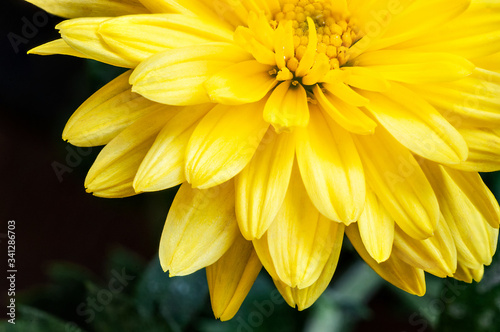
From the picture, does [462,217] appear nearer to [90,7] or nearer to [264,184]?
[264,184]

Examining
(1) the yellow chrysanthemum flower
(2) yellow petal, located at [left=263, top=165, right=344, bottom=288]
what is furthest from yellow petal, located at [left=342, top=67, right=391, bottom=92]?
(2) yellow petal, located at [left=263, top=165, right=344, bottom=288]

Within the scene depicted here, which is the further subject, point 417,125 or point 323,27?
point 323,27

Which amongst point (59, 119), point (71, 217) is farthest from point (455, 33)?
point (71, 217)

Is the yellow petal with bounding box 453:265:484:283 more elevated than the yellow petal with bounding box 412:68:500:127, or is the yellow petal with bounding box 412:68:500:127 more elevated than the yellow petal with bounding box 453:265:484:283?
the yellow petal with bounding box 412:68:500:127

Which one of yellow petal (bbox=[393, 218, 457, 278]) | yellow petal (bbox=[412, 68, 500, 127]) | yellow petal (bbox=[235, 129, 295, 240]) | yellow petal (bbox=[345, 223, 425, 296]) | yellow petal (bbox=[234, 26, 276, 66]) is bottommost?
yellow petal (bbox=[345, 223, 425, 296])

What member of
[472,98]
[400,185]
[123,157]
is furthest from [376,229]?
[123,157]

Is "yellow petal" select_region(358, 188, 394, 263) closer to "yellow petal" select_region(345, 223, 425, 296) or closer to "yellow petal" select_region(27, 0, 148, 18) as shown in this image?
"yellow petal" select_region(345, 223, 425, 296)

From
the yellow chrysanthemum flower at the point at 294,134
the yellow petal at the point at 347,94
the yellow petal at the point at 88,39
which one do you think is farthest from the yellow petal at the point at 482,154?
the yellow petal at the point at 88,39
